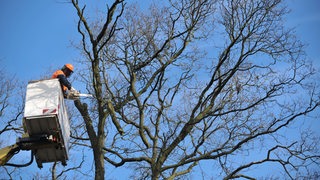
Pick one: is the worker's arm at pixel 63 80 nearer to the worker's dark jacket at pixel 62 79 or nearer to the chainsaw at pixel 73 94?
the worker's dark jacket at pixel 62 79

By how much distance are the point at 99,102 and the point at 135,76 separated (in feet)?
4.27

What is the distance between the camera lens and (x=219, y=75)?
1151 centimetres

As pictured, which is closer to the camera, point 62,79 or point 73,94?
point 62,79

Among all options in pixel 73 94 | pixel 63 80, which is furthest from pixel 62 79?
pixel 73 94

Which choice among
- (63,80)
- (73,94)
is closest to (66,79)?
(63,80)

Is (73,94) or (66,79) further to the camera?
(73,94)

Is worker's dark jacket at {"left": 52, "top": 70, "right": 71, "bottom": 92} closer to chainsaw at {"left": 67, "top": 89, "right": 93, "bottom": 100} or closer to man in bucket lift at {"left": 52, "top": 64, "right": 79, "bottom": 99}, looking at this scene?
man in bucket lift at {"left": 52, "top": 64, "right": 79, "bottom": 99}

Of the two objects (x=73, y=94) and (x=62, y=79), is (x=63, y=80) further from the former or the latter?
(x=73, y=94)

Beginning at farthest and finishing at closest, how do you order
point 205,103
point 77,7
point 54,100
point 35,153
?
point 205,103, point 77,7, point 35,153, point 54,100

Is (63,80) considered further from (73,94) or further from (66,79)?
(73,94)

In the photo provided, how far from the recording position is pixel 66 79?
8844 mm

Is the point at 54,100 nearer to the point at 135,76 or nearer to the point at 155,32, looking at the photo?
the point at 135,76

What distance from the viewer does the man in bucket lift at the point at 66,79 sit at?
8766 mm

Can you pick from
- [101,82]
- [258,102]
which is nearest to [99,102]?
[101,82]
